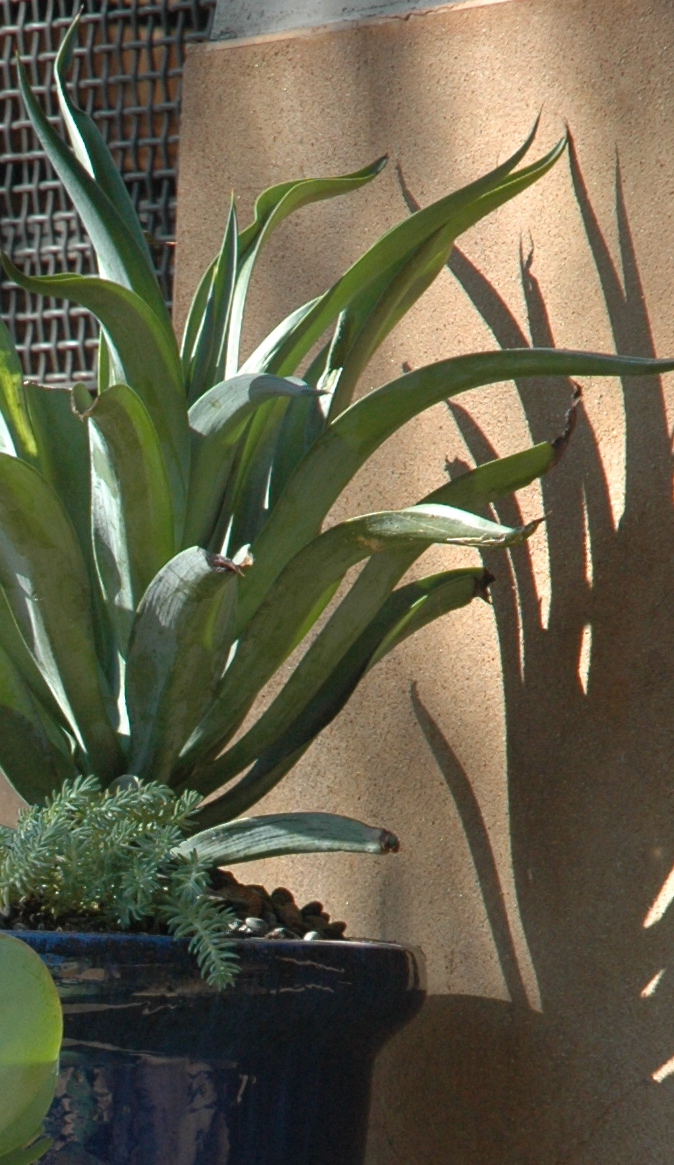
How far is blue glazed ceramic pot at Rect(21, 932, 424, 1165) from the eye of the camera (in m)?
0.64

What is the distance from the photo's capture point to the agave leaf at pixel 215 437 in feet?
2.44

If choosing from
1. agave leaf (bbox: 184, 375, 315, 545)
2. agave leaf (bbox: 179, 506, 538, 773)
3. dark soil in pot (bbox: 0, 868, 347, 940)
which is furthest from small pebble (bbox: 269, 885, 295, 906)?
agave leaf (bbox: 184, 375, 315, 545)

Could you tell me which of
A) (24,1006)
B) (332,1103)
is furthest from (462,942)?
(24,1006)

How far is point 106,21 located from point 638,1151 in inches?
45.8

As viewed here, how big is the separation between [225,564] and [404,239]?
311 mm

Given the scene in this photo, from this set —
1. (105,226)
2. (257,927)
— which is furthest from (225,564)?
(105,226)

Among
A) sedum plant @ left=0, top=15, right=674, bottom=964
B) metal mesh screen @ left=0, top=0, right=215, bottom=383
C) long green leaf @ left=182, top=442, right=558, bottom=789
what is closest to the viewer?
sedum plant @ left=0, top=15, right=674, bottom=964

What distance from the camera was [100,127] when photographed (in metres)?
1.35

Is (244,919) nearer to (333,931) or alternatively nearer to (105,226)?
(333,931)

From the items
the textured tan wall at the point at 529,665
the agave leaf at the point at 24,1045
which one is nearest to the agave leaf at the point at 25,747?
the textured tan wall at the point at 529,665

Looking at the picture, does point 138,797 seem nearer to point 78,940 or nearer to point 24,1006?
point 78,940

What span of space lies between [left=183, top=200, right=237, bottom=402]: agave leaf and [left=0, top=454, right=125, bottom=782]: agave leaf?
0.19 meters

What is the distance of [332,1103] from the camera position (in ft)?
2.46

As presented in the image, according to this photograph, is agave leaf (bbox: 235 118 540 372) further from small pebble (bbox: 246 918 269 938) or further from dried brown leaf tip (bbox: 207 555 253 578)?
small pebble (bbox: 246 918 269 938)
